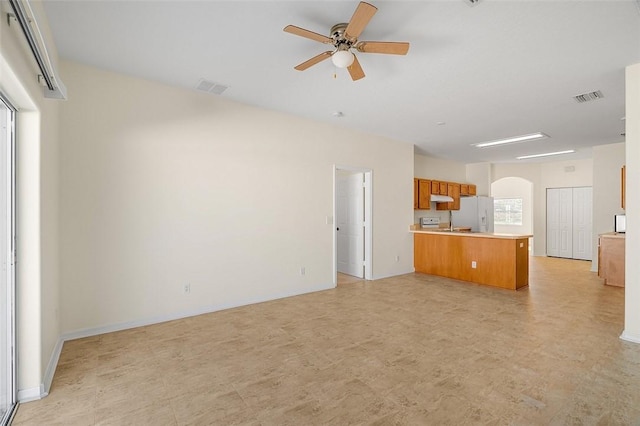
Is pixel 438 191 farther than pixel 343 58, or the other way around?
pixel 438 191

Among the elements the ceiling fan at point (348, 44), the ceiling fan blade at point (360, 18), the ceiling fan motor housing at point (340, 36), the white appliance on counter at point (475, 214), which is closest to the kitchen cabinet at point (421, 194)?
the white appliance on counter at point (475, 214)

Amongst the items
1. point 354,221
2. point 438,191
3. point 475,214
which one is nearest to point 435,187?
point 438,191

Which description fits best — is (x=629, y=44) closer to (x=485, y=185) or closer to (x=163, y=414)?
(x=163, y=414)

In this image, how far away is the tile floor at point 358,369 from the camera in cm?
204

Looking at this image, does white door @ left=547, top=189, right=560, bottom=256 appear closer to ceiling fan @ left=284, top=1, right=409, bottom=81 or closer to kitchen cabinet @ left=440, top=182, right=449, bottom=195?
kitchen cabinet @ left=440, top=182, right=449, bottom=195

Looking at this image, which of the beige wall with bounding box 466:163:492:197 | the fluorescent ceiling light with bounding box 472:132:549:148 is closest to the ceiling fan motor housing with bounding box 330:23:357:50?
the fluorescent ceiling light with bounding box 472:132:549:148

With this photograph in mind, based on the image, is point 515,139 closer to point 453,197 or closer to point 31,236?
point 453,197

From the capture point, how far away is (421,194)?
7.54 meters

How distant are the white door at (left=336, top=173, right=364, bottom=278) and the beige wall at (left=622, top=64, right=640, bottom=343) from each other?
377 cm

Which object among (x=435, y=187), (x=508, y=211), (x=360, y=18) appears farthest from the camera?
(x=508, y=211)

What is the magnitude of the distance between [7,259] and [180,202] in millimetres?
1808

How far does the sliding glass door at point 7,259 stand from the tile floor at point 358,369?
21 cm

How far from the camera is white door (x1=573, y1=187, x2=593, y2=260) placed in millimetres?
8289

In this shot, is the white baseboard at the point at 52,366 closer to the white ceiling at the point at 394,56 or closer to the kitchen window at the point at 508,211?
the white ceiling at the point at 394,56
